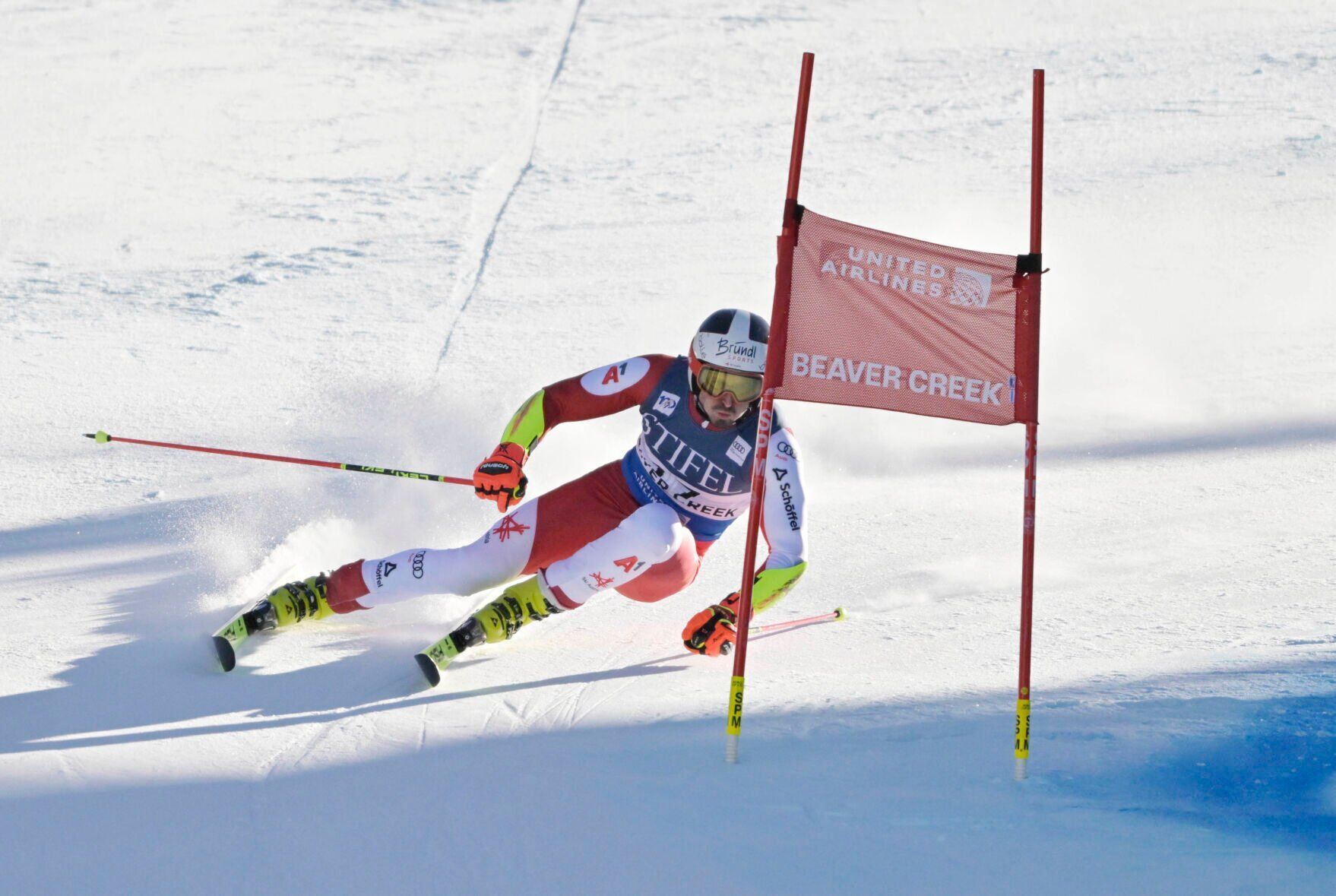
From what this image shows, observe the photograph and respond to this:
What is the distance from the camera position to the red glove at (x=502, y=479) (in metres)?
4.64

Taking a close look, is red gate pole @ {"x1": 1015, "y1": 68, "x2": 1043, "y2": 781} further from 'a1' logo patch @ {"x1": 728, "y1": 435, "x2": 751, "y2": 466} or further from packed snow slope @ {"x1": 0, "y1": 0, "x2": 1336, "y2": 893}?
'a1' logo patch @ {"x1": 728, "y1": 435, "x2": 751, "y2": 466}

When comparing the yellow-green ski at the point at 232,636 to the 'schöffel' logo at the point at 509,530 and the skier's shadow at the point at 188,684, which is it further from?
the 'schöffel' logo at the point at 509,530

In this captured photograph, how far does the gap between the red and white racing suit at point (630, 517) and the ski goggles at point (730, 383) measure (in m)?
0.10

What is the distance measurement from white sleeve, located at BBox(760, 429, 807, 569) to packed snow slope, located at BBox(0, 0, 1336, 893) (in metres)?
0.33

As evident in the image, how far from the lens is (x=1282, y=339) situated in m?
8.73

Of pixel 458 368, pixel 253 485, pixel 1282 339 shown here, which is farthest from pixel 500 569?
pixel 1282 339

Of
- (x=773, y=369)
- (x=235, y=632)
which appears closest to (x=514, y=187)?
(x=235, y=632)

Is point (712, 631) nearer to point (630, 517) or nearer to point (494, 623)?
point (630, 517)

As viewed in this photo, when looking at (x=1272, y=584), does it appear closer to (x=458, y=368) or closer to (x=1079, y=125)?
(x=458, y=368)

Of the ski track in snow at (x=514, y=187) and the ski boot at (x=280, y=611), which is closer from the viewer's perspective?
the ski boot at (x=280, y=611)

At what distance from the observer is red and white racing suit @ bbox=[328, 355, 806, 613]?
4.52 m

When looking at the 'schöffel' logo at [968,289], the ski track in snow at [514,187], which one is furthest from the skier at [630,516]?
the ski track in snow at [514,187]

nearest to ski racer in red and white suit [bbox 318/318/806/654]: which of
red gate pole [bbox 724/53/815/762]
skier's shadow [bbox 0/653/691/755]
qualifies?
skier's shadow [bbox 0/653/691/755]

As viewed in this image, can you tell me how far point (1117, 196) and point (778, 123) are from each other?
2989 mm
